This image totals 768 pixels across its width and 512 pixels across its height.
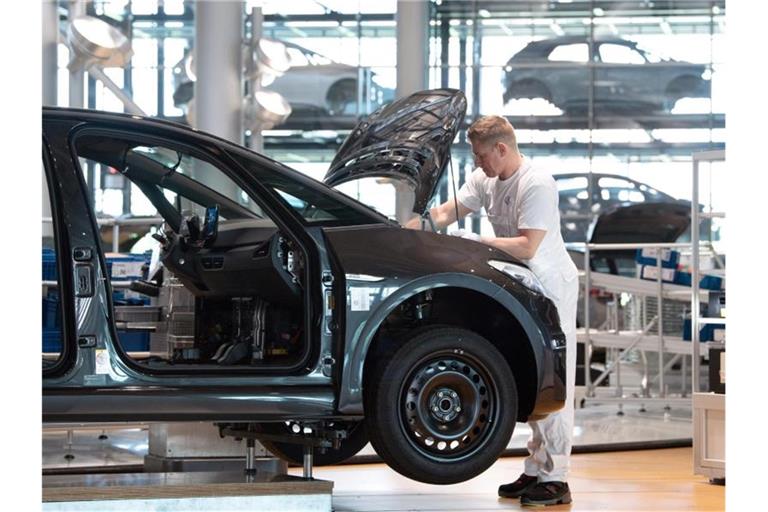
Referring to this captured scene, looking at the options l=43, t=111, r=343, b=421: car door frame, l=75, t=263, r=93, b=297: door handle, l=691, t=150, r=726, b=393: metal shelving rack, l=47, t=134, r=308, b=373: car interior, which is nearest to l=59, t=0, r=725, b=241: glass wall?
l=691, t=150, r=726, b=393: metal shelving rack

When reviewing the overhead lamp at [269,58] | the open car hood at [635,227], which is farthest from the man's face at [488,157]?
the open car hood at [635,227]

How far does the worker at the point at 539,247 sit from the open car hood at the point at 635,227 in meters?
11.4

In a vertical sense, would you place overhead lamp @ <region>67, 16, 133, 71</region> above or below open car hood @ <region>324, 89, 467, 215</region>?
above

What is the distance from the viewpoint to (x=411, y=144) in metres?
5.25

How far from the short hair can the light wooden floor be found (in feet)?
5.35

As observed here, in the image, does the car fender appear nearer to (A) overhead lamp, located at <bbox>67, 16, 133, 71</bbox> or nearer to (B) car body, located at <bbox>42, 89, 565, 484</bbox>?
(B) car body, located at <bbox>42, 89, 565, 484</bbox>

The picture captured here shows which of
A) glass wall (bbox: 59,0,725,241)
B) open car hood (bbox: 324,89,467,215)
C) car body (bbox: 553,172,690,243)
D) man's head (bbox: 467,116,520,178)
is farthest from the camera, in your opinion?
glass wall (bbox: 59,0,725,241)

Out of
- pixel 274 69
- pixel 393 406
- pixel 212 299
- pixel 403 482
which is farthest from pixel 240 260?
pixel 274 69

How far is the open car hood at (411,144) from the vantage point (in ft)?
17.2

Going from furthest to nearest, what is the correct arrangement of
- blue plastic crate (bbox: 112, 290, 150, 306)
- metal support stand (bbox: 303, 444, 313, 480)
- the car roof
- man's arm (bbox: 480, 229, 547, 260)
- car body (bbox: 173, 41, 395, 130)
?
car body (bbox: 173, 41, 395, 130), the car roof, blue plastic crate (bbox: 112, 290, 150, 306), man's arm (bbox: 480, 229, 547, 260), metal support stand (bbox: 303, 444, 313, 480)

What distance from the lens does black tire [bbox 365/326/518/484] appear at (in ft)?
15.5

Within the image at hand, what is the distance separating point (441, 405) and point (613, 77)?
16262 mm

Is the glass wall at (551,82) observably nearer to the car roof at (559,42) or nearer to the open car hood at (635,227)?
the car roof at (559,42)
